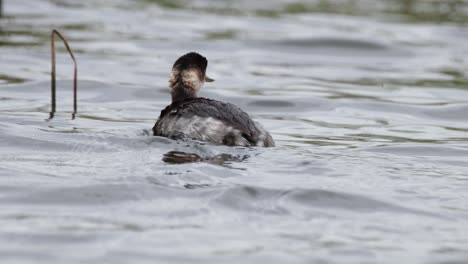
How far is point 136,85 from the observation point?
14.1m

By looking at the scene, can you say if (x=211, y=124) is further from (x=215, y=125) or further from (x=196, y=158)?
(x=196, y=158)

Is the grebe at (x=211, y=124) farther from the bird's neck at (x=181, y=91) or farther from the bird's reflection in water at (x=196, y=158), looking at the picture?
the bird's neck at (x=181, y=91)

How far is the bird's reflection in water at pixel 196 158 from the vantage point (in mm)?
8344

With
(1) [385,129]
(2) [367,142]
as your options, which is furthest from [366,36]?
(2) [367,142]

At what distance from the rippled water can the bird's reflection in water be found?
15 millimetres

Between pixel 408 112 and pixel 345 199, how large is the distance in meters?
5.72

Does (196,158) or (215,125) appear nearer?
(196,158)

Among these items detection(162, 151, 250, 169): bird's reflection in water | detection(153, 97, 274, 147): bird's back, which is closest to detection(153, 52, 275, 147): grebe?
detection(153, 97, 274, 147): bird's back

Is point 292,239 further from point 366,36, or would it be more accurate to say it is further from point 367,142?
point 366,36

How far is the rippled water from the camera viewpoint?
6348mm

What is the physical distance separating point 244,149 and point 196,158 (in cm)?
50

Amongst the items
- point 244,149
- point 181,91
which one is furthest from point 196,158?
point 181,91

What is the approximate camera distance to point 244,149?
880cm

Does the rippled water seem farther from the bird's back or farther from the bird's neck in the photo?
the bird's neck
